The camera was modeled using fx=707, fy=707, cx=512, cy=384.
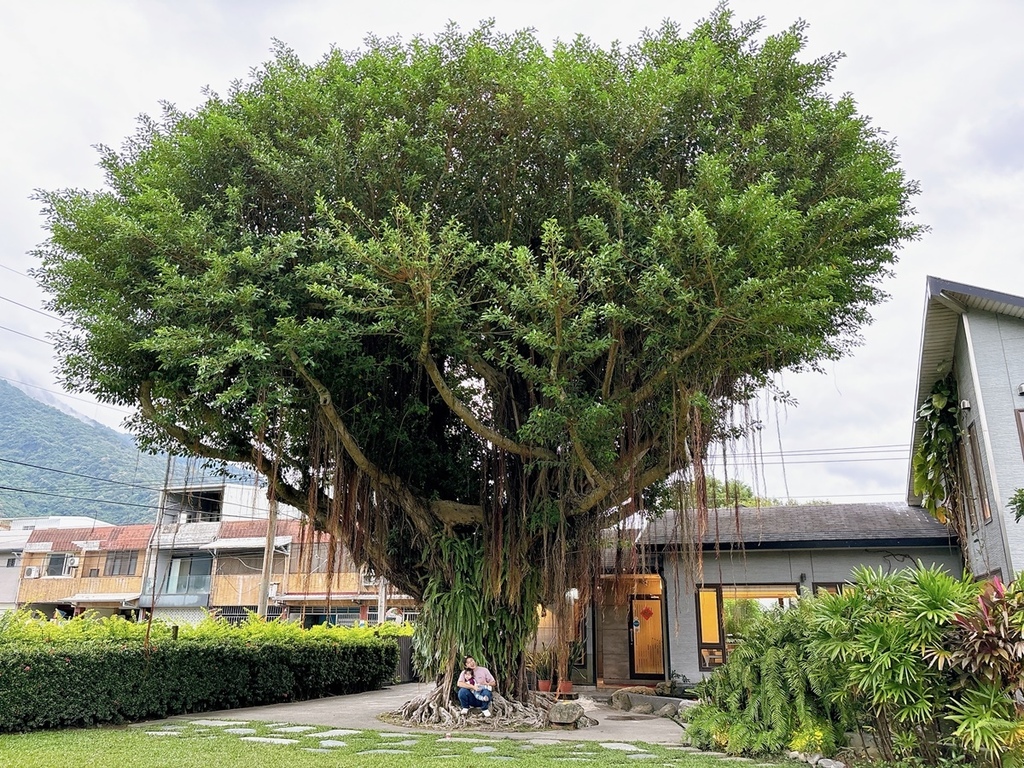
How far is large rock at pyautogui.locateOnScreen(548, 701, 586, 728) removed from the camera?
321 inches

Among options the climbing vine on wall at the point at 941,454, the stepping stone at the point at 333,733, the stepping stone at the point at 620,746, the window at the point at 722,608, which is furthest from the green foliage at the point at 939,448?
the stepping stone at the point at 333,733

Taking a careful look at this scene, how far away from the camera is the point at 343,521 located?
830 cm

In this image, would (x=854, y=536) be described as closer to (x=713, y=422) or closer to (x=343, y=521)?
(x=713, y=422)

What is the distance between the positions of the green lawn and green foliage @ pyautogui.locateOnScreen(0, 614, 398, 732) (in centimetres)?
39

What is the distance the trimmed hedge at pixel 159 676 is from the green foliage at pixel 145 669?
0.03 feet

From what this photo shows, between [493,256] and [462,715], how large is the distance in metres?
5.17

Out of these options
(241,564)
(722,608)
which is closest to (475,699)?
(722,608)

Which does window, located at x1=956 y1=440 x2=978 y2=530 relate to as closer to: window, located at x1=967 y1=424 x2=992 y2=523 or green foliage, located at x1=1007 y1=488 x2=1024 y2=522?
window, located at x1=967 y1=424 x2=992 y2=523

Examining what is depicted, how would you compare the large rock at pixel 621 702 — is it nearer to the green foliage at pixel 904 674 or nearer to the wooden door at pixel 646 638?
the wooden door at pixel 646 638

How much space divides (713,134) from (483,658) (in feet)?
20.5

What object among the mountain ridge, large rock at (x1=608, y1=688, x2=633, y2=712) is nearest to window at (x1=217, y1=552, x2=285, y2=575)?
large rock at (x1=608, y1=688, x2=633, y2=712)

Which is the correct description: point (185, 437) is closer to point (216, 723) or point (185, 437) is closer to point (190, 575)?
point (216, 723)

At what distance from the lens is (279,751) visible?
606 centimetres

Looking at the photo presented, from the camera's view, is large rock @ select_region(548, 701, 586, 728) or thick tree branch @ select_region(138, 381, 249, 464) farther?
large rock @ select_region(548, 701, 586, 728)
